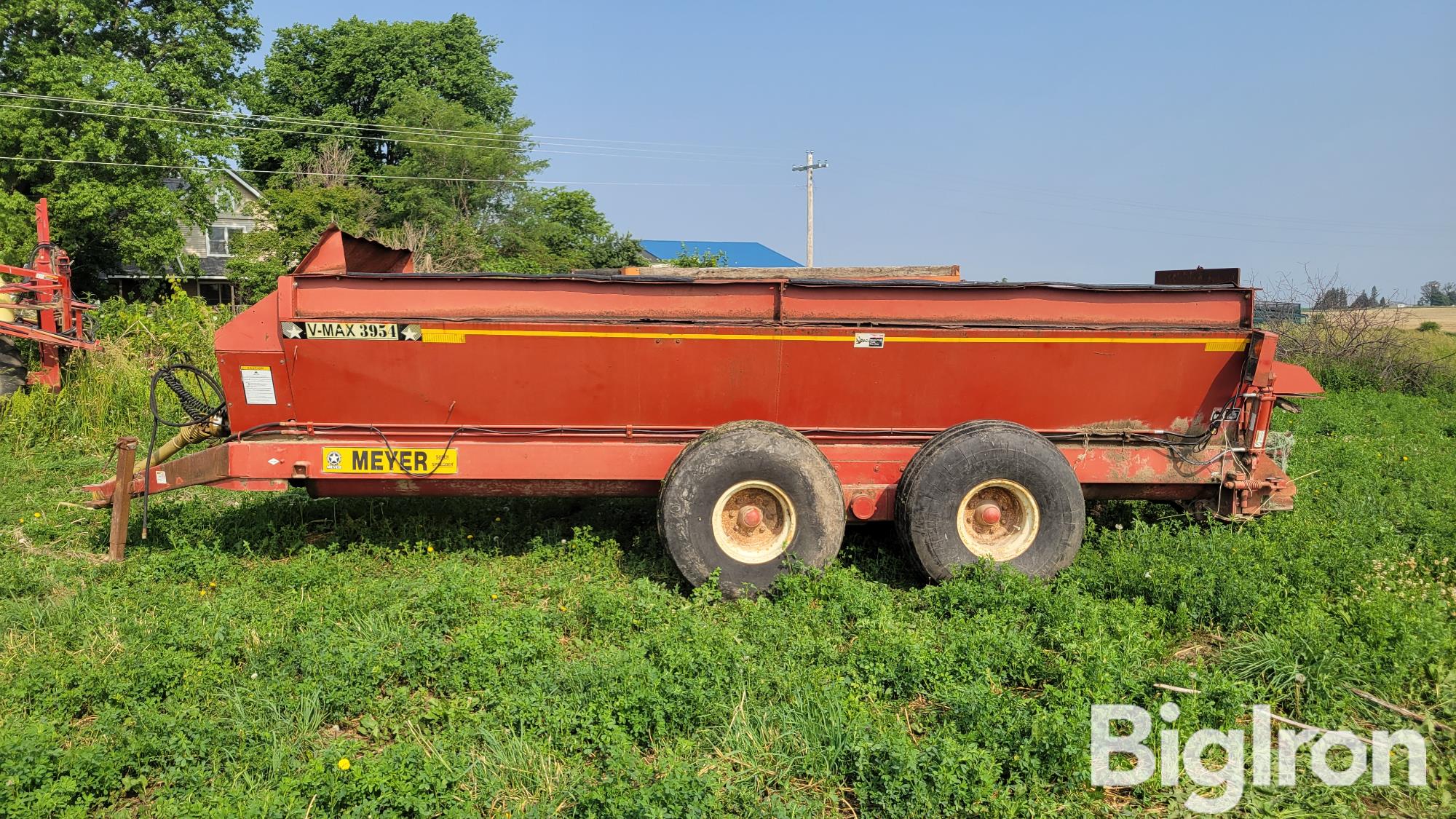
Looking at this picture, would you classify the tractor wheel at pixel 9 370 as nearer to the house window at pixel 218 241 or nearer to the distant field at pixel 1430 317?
the distant field at pixel 1430 317

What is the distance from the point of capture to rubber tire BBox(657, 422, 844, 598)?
520cm

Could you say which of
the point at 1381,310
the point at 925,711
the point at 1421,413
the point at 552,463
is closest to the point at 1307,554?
the point at 925,711

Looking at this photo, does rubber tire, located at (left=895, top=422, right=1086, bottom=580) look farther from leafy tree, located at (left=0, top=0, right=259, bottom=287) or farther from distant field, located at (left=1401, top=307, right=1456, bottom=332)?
leafy tree, located at (left=0, top=0, right=259, bottom=287)

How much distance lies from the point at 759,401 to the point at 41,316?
9640 mm

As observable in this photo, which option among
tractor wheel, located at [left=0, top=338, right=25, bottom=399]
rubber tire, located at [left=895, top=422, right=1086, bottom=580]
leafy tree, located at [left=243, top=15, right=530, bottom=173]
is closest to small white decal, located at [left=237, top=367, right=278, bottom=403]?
rubber tire, located at [left=895, top=422, right=1086, bottom=580]

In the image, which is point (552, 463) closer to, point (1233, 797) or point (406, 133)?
point (1233, 797)

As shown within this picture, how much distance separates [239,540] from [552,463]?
8.61 feet

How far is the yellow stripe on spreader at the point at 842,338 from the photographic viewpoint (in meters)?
5.37

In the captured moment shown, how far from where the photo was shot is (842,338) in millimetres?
5508

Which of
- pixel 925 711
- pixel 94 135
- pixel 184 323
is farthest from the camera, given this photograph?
pixel 94 135

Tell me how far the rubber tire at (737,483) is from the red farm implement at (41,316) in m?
8.68

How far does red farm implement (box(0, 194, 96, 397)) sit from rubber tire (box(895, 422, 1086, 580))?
986 centimetres

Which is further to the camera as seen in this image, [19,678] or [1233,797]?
[19,678]

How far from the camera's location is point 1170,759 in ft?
11.8
